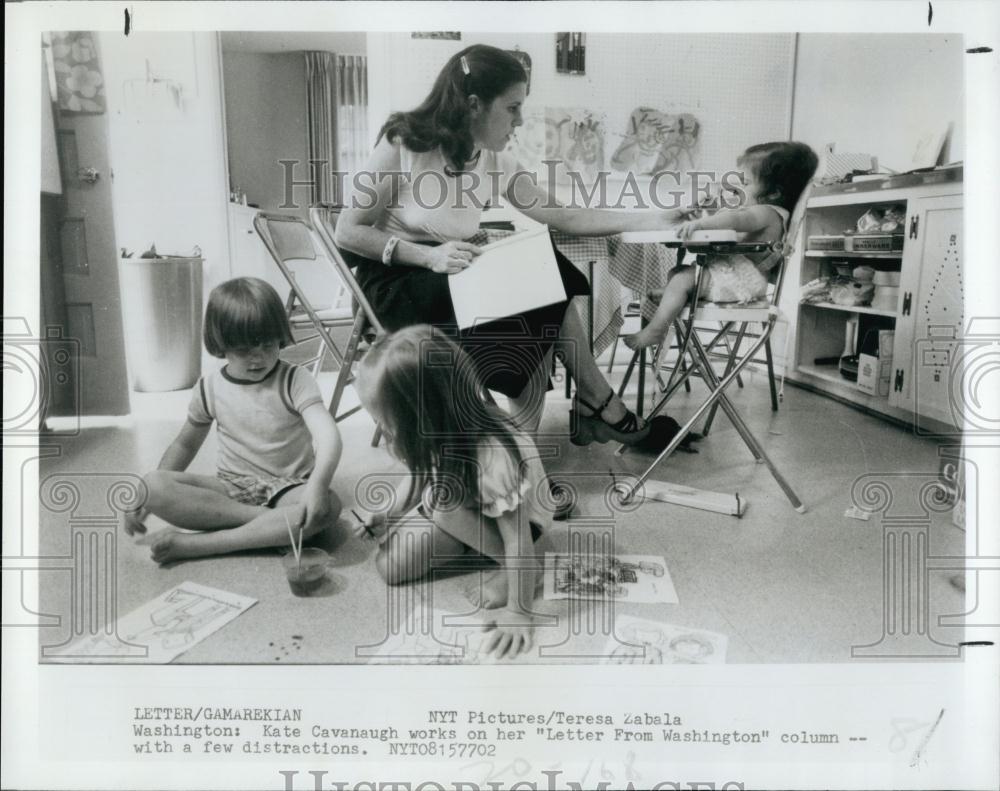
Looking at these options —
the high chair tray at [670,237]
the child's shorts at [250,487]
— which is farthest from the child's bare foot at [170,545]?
the high chair tray at [670,237]

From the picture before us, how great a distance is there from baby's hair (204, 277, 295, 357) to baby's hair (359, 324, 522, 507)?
20 cm

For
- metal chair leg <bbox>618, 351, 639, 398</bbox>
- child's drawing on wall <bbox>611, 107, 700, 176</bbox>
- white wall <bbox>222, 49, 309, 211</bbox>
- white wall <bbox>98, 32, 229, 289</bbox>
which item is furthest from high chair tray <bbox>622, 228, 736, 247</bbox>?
white wall <bbox>98, 32, 229, 289</bbox>

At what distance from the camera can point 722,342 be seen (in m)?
1.35

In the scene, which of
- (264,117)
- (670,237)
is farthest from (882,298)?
(264,117)

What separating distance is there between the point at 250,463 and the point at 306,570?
25 cm

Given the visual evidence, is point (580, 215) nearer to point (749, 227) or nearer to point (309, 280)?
point (749, 227)

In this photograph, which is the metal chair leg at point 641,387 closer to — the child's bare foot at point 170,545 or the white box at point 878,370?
the white box at point 878,370

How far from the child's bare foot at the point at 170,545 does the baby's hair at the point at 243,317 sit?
380 millimetres

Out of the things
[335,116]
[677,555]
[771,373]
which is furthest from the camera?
[771,373]

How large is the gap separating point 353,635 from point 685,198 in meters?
1.08

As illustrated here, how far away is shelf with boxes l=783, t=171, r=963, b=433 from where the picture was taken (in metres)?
1.28

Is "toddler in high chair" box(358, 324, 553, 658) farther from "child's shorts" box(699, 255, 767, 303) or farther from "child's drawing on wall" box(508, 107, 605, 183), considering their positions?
"child's shorts" box(699, 255, 767, 303)

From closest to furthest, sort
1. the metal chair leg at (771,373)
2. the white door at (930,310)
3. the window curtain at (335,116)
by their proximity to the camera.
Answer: the window curtain at (335,116) → the white door at (930,310) → the metal chair leg at (771,373)

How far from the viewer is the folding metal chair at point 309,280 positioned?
3.99 ft
